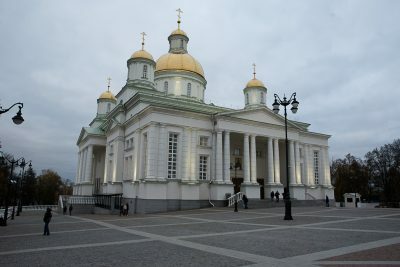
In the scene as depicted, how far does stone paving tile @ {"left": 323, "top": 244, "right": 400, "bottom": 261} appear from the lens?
872 centimetres

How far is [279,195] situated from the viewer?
40.2 meters

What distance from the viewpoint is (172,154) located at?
3550 cm

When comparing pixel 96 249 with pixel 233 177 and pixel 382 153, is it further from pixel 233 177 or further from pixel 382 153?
pixel 382 153

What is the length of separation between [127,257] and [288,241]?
6.26 metres

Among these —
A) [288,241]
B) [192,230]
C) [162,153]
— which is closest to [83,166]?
[162,153]

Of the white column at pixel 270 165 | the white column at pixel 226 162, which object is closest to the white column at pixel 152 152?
the white column at pixel 226 162

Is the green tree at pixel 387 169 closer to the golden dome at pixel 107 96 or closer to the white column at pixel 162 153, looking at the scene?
the white column at pixel 162 153

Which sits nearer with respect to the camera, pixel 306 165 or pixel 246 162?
pixel 246 162

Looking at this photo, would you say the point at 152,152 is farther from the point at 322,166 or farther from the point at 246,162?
the point at 322,166

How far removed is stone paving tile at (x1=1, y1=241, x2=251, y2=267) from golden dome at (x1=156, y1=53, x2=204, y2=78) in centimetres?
3825

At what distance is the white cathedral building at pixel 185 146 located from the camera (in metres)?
34.9

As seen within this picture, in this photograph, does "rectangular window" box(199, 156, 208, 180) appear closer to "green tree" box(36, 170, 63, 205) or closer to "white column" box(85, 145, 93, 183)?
"white column" box(85, 145, 93, 183)

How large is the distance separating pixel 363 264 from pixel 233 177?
34.4 meters

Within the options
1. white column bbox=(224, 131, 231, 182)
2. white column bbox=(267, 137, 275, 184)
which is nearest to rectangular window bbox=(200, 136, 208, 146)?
white column bbox=(224, 131, 231, 182)
